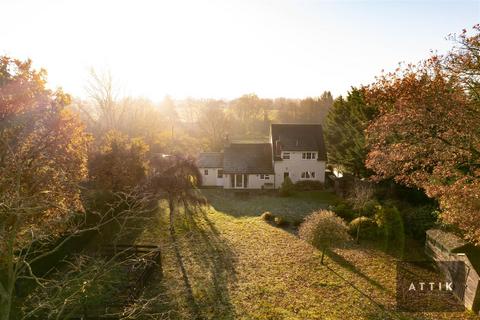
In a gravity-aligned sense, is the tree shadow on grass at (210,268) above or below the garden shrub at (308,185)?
below

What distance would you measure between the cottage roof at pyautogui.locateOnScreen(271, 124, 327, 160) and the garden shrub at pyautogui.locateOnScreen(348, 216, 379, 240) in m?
16.0

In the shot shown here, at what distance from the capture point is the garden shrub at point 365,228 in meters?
24.1

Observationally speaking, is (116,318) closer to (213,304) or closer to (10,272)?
(213,304)

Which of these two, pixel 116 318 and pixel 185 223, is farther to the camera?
pixel 185 223

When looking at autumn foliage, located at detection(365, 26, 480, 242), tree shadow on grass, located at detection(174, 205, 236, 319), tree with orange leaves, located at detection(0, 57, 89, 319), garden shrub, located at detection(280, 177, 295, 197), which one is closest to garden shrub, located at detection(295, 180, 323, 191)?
garden shrub, located at detection(280, 177, 295, 197)

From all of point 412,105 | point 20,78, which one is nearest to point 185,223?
point 20,78

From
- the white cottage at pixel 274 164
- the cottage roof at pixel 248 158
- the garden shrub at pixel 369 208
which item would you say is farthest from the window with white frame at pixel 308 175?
the garden shrub at pixel 369 208

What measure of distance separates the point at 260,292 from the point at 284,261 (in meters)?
4.21

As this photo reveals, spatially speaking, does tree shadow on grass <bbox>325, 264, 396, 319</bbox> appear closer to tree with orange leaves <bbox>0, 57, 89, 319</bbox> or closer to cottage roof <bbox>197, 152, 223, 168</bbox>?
tree with orange leaves <bbox>0, 57, 89, 319</bbox>

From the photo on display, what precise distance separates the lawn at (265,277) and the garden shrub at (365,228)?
1.83 meters

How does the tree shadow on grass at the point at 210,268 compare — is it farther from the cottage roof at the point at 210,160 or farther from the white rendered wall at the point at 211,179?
the cottage roof at the point at 210,160

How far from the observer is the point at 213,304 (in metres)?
15.3

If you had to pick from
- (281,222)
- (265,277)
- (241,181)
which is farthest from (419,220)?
(241,181)

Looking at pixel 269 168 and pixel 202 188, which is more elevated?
pixel 269 168
